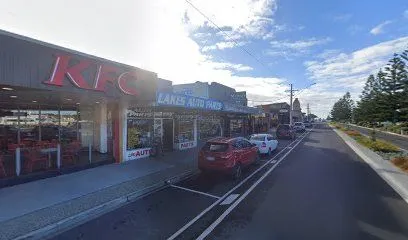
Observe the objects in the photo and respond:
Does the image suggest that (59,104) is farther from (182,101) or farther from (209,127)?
(209,127)

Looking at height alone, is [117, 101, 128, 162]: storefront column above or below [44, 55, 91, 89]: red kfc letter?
below

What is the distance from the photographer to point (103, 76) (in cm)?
1369

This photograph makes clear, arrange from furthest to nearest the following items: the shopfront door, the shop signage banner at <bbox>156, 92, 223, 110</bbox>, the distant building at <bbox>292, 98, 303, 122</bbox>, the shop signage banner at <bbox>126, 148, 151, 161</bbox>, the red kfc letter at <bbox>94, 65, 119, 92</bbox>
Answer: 1. the distant building at <bbox>292, 98, 303, 122</bbox>
2. the shopfront door
3. the shop signage banner at <bbox>126, 148, 151, 161</bbox>
4. the shop signage banner at <bbox>156, 92, 223, 110</bbox>
5. the red kfc letter at <bbox>94, 65, 119, 92</bbox>

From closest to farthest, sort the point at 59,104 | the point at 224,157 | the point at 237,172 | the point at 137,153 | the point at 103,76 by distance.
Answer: the point at 224,157 < the point at 103,76 < the point at 237,172 < the point at 59,104 < the point at 137,153

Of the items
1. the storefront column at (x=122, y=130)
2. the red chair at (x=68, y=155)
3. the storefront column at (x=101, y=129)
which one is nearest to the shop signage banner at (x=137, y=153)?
the storefront column at (x=122, y=130)

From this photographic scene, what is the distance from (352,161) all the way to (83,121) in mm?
15296

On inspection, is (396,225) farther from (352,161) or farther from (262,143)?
Result: (262,143)

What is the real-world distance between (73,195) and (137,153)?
778cm

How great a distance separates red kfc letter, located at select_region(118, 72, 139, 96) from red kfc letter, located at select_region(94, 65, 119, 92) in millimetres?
471

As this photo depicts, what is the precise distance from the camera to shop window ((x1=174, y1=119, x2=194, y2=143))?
2363cm

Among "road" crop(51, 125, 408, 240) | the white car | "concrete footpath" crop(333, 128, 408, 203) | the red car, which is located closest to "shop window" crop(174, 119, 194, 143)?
the white car

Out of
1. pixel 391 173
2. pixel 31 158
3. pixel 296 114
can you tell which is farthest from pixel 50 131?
pixel 296 114

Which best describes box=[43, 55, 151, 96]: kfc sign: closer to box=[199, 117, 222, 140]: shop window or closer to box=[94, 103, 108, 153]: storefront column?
box=[94, 103, 108, 153]: storefront column

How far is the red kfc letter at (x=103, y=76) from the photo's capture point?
13.3 meters
